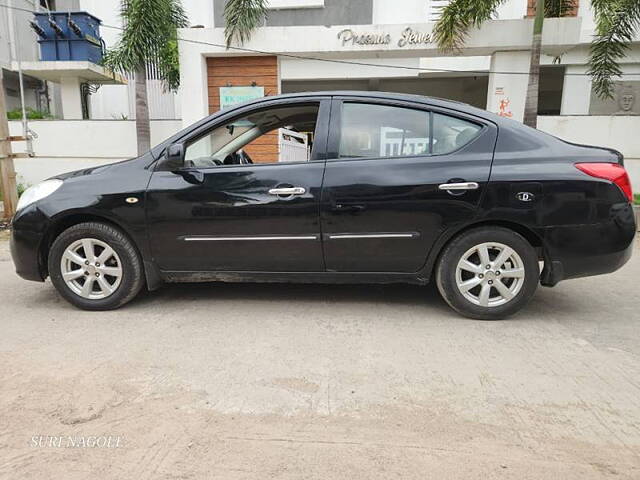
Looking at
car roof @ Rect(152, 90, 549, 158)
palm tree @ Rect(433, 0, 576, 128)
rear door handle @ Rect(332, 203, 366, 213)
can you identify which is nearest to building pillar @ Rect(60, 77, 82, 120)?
palm tree @ Rect(433, 0, 576, 128)

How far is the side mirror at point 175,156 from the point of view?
11.4 ft

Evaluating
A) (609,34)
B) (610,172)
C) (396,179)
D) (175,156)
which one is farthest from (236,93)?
(610,172)

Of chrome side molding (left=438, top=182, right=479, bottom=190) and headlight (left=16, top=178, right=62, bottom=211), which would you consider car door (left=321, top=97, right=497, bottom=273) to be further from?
headlight (left=16, top=178, right=62, bottom=211)

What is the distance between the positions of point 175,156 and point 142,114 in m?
7.63

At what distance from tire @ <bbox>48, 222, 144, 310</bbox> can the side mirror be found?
2.28ft

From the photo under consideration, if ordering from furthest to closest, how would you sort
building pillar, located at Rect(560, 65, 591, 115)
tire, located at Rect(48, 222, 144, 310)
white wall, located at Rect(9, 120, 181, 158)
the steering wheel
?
1. building pillar, located at Rect(560, 65, 591, 115)
2. white wall, located at Rect(9, 120, 181, 158)
3. the steering wheel
4. tire, located at Rect(48, 222, 144, 310)

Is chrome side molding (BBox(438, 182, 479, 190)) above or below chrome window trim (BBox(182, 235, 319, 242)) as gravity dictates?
above

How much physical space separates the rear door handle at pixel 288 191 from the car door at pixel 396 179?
172mm

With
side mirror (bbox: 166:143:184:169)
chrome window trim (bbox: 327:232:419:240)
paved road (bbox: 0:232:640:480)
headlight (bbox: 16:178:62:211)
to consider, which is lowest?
paved road (bbox: 0:232:640:480)

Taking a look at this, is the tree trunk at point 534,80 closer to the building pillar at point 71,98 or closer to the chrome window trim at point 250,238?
the chrome window trim at point 250,238

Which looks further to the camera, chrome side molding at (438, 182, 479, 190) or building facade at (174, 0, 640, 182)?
building facade at (174, 0, 640, 182)

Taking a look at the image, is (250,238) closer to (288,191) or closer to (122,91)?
(288,191)

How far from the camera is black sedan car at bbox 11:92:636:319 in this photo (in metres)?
3.39

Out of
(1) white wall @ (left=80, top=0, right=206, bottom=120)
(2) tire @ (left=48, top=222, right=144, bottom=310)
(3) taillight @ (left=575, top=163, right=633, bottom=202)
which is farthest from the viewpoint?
(1) white wall @ (left=80, top=0, right=206, bottom=120)
